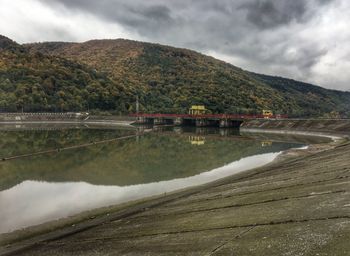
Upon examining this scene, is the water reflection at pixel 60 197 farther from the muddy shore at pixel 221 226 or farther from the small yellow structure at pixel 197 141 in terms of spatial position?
the small yellow structure at pixel 197 141

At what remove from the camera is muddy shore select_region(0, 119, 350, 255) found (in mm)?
12898

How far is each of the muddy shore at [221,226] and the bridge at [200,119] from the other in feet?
378

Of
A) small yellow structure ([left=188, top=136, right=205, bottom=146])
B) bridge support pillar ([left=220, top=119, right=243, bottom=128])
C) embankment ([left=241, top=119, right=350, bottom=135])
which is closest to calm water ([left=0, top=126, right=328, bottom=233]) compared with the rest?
small yellow structure ([left=188, top=136, right=205, bottom=146])

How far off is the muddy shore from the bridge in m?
115

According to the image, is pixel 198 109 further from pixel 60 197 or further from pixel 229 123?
pixel 60 197

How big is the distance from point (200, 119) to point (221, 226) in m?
141

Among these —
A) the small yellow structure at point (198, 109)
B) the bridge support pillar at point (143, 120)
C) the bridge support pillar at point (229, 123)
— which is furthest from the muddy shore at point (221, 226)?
the small yellow structure at point (198, 109)

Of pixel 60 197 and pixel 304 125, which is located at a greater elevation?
pixel 304 125

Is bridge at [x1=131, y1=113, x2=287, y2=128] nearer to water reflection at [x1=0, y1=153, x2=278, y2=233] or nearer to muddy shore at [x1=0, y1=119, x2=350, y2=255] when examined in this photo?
water reflection at [x1=0, y1=153, x2=278, y2=233]

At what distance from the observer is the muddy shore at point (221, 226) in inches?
508

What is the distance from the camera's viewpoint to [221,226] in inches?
653

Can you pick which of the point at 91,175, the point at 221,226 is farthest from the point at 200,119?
the point at 221,226

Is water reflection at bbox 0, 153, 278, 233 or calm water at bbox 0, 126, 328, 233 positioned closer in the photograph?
water reflection at bbox 0, 153, 278, 233

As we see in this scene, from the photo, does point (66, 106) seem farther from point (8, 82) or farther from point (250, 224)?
point (250, 224)
